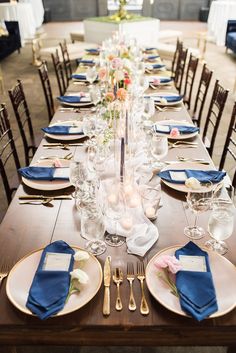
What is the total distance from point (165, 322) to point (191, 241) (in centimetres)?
34

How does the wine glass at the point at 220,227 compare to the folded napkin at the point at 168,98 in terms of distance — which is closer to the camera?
the wine glass at the point at 220,227

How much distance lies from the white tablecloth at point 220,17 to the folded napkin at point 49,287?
340 inches

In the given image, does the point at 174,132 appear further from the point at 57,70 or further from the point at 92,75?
the point at 57,70

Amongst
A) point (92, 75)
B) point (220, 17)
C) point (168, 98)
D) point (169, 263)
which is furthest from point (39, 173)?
point (220, 17)

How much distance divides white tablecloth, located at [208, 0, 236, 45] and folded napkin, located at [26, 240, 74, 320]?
8634 millimetres

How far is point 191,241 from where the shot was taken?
1255 mm

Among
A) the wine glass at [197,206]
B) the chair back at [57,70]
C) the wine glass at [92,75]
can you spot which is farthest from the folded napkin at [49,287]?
the chair back at [57,70]

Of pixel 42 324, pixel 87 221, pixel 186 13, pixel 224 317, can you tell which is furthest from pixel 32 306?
pixel 186 13

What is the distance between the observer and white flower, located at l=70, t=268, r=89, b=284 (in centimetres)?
110

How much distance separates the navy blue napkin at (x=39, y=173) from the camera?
168cm

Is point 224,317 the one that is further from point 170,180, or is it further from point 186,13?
point 186,13

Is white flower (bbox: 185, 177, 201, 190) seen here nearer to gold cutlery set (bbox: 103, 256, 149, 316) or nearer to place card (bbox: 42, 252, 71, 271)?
gold cutlery set (bbox: 103, 256, 149, 316)

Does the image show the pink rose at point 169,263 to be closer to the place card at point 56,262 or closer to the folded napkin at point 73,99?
the place card at point 56,262

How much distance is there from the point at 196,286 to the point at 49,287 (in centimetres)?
47
